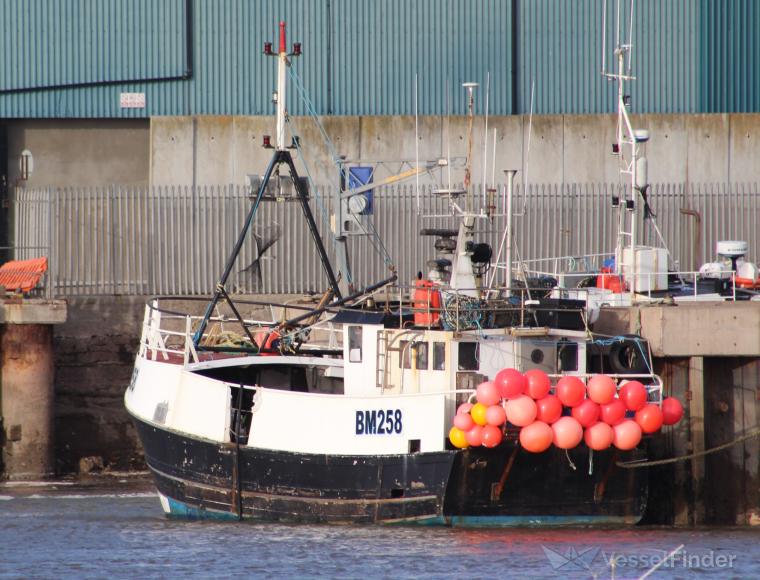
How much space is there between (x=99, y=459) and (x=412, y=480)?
9.58 meters

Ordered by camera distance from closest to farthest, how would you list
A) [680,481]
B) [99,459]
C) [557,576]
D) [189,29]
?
[557,576], [680,481], [99,459], [189,29]

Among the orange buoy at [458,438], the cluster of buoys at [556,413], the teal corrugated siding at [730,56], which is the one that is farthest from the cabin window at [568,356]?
the teal corrugated siding at [730,56]

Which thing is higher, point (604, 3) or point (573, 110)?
point (604, 3)

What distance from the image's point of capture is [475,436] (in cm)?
1938

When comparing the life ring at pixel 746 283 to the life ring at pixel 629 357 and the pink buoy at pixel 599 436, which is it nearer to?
the life ring at pixel 629 357

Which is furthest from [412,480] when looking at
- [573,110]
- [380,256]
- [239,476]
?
[573,110]

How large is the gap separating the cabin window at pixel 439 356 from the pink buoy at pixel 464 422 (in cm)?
136

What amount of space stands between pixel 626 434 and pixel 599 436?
1.31 ft

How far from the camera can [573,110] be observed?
105 ft

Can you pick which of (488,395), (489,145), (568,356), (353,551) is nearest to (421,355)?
(488,395)

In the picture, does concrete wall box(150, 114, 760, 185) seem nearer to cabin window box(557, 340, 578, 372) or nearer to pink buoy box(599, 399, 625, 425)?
cabin window box(557, 340, 578, 372)

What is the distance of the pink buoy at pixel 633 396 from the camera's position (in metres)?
19.6

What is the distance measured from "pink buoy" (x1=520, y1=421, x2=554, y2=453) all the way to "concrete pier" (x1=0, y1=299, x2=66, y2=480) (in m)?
11.1

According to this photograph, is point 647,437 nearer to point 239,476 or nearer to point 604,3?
point 239,476
